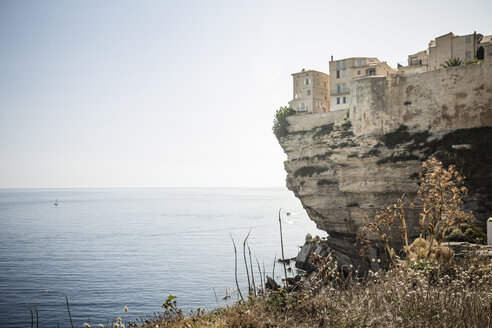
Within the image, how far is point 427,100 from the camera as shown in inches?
1037

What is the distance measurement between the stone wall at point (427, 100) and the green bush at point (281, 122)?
27.4ft

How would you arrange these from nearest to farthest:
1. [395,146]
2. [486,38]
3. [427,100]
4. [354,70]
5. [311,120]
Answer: [427,100], [395,146], [311,120], [486,38], [354,70]

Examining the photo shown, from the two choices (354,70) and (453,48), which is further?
(354,70)

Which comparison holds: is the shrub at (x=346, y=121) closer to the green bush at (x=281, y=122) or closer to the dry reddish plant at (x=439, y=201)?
the green bush at (x=281, y=122)

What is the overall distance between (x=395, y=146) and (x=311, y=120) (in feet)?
32.5

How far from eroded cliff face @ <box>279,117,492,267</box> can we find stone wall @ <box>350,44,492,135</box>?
0.73 metres

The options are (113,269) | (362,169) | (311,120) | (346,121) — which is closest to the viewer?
(362,169)

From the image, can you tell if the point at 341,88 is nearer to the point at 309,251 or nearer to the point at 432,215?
the point at 309,251

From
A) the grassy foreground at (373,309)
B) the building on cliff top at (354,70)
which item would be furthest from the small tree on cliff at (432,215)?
the building on cliff top at (354,70)

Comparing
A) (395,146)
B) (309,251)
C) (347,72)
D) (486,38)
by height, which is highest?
(486,38)

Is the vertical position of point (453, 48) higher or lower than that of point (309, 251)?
higher

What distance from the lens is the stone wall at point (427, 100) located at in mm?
24594

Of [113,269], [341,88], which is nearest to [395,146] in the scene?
[341,88]

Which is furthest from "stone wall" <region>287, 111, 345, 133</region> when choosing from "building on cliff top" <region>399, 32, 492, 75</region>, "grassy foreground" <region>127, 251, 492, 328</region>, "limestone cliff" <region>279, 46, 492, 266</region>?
"grassy foreground" <region>127, 251, 492, 328</region>
